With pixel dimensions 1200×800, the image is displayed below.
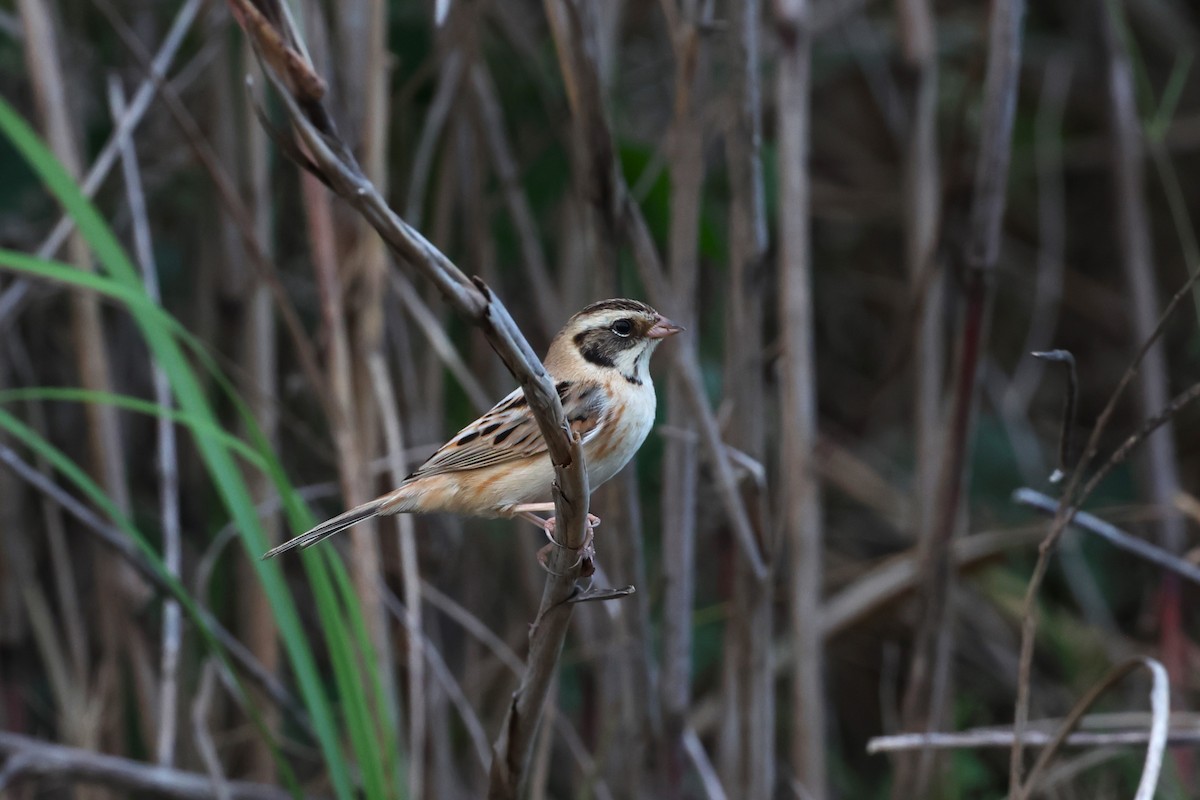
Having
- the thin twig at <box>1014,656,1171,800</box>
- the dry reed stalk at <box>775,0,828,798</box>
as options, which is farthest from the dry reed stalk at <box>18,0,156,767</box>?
the thin twig at <box>1014,656,1171,800</box>

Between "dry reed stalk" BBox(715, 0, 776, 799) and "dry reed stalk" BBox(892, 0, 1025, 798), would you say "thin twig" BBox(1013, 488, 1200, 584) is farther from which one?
"dry reed stalk" BBox(715, 0, 776, 799)

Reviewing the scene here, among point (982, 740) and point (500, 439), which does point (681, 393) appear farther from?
point (982, 740)

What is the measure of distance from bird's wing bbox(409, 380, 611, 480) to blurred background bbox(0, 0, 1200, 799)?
0.29 metres

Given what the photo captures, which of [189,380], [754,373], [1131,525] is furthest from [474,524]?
[1131,525]

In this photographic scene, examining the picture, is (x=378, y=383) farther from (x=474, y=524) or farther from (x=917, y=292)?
(x=917, y=292)

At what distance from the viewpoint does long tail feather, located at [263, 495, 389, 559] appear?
212 centimetres

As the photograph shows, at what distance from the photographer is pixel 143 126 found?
4547mm

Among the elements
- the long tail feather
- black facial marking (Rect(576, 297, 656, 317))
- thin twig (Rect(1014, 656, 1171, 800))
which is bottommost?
thin twig (Rect(1014, 656, 1171, 800))

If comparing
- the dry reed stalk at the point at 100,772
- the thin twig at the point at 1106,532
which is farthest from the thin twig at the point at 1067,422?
the dry reed stalk at the point at 100,772

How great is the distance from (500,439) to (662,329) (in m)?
0.41

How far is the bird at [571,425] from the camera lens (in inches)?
94.0

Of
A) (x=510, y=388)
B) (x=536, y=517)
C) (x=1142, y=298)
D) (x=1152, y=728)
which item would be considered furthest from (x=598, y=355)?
(x=1142, y=298)

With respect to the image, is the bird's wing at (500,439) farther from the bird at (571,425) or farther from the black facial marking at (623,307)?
the black facial marking at (623,307)

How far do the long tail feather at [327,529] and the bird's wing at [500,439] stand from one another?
14cm
